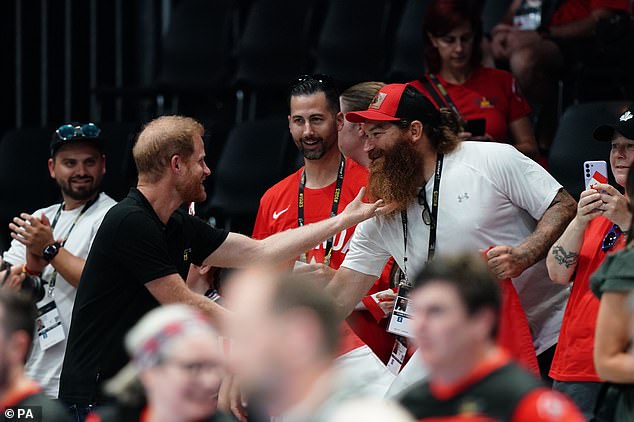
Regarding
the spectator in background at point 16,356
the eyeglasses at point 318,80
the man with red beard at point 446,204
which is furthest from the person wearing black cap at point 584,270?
the spectator in background at point 16,356

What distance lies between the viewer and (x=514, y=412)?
12.2 ft

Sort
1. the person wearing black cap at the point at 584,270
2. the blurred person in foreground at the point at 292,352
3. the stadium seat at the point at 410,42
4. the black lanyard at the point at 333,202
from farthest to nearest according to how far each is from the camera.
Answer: the stadium seat at the point at 410,42 → the black lanyard at the point at 333,202 → the person wearing black cap at the point at 584,270 → the blurred person in foreground at the point at 292,352

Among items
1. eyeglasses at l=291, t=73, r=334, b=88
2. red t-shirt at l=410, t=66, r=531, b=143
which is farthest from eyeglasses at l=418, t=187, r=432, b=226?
red t-shirt at l=410, t=66, r=531, b=143

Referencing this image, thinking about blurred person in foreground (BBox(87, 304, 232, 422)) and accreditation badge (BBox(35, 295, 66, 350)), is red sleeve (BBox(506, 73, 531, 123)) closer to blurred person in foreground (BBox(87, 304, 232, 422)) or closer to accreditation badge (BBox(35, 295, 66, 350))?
accreditation badge (BBox(35, 295, 66, 350))

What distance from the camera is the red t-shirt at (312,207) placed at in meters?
6.79

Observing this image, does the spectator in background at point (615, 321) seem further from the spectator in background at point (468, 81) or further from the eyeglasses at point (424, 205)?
the spectator in background at point (468, 81)

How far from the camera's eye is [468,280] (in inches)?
150

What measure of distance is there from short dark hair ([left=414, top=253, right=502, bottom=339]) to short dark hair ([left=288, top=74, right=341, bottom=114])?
3.31 meters

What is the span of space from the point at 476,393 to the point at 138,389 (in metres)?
1.05


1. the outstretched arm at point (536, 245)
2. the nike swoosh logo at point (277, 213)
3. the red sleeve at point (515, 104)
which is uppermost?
the red sleeve at point (515, 104)

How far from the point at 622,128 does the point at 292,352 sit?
2871mm

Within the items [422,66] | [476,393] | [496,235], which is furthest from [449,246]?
[422,66]

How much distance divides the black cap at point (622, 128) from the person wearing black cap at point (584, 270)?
1.58ft

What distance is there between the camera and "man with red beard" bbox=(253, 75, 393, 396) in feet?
22.3
